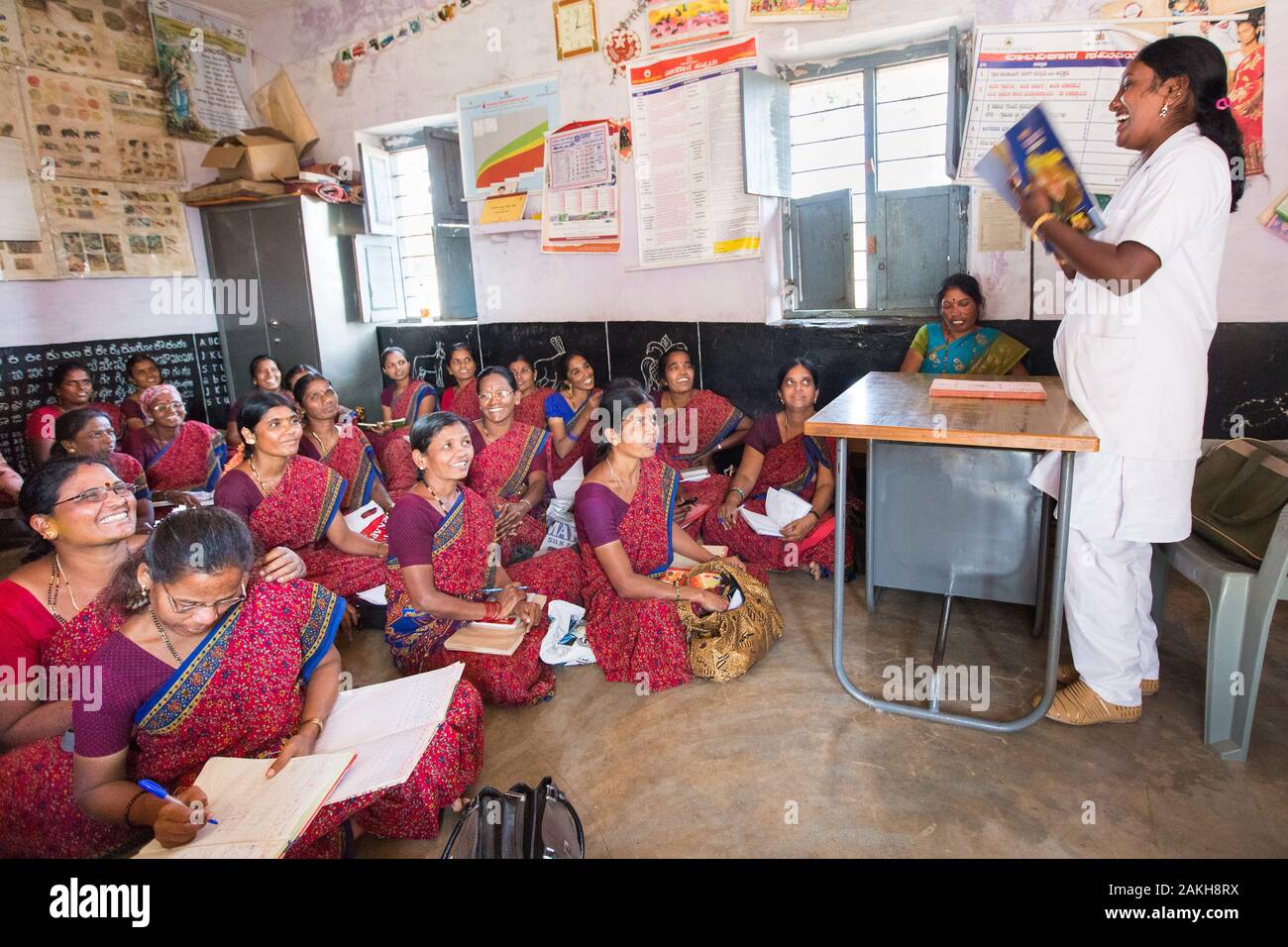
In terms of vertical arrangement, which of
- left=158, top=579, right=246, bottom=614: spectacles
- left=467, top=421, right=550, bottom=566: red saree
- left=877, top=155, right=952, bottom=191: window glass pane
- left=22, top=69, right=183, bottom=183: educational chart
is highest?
left=22, top=69, right=183, bottom=183: educational chart

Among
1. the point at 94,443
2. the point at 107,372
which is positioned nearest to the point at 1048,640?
the point at 94,443

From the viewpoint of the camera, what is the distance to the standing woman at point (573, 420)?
4.20 meters

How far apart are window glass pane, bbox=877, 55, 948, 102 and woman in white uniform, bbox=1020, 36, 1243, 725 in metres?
2.11

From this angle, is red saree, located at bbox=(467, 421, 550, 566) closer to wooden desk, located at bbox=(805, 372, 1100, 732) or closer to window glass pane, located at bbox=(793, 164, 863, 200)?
wooden desk, located at bbox=(805, 372, 1100, 732)

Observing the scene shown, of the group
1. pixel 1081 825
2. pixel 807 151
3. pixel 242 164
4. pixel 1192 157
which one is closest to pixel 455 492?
pixel 1081 825

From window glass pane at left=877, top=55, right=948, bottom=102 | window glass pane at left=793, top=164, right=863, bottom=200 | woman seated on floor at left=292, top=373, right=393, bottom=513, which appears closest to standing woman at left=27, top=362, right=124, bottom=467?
woman seated on floor at left=292, top=373, right=393, bottom=513

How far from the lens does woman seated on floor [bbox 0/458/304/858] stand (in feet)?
5.58

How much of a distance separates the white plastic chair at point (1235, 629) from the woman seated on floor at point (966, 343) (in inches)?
64.7

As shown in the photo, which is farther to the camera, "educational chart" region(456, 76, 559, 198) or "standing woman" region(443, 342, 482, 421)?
"educational chart" region(456, 76, 559, 198)

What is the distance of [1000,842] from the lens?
1830mm

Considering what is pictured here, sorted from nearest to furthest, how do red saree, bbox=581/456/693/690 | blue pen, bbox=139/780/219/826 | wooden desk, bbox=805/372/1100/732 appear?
blue pen, bbox=139/780/219/826 → wooden desk, bbox=805/372/1100/732 → red saree, bbox=581/456/693/690

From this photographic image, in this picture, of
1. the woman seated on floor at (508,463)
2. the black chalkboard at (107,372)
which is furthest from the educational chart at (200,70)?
the woman seated on floor at (508,463)

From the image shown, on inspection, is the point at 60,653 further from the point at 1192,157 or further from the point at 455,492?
the point at 1192,157

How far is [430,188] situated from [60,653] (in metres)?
4.83
